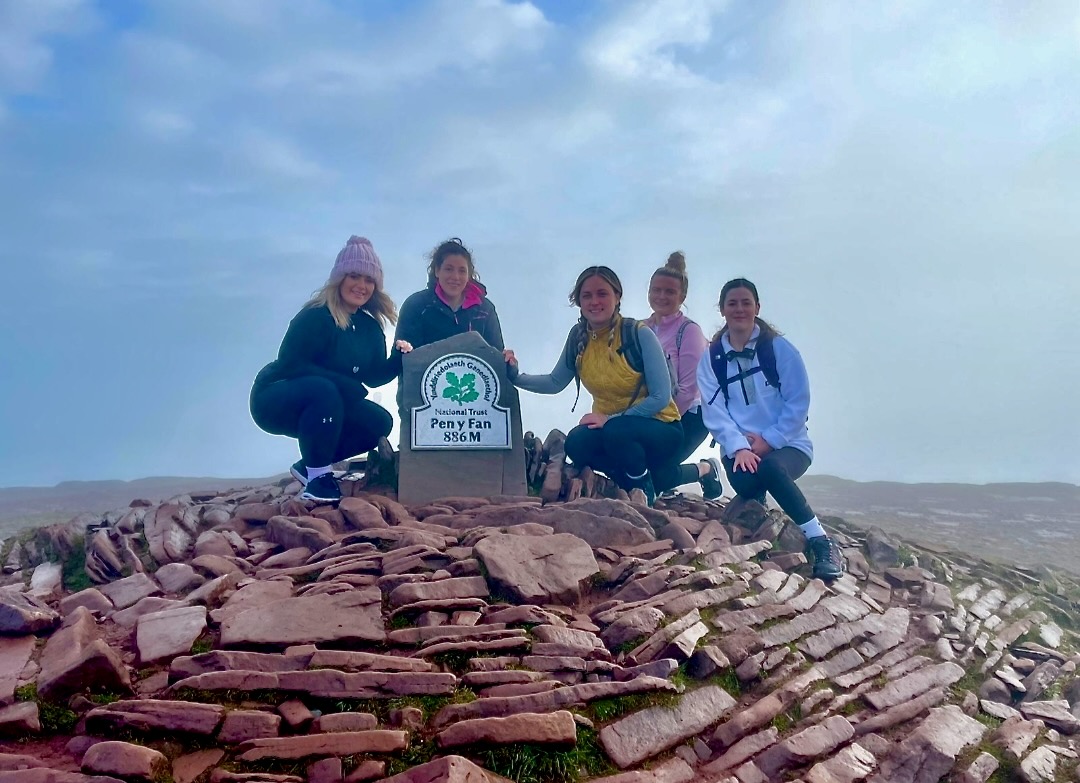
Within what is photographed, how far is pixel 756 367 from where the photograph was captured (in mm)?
7754

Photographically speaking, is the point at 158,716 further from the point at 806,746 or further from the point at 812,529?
the point at 812,529

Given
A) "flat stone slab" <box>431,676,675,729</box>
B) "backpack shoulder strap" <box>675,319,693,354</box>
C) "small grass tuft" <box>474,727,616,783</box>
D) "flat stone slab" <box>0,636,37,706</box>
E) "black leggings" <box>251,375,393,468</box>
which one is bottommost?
"small grass tuft" <box>474,727,616,783</box>

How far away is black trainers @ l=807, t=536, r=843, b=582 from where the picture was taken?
6.99 meters

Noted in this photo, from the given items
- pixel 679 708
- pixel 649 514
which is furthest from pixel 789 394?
pixel 679 708

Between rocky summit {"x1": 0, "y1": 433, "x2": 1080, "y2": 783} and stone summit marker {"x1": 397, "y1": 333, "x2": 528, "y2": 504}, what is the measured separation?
53 centimetres

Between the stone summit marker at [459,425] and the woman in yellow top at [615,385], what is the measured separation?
31cm

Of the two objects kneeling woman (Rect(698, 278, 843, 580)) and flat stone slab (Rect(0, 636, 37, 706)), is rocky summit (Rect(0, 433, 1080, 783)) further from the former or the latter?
kneeling woman (Rect(698, 278, 843, 580))

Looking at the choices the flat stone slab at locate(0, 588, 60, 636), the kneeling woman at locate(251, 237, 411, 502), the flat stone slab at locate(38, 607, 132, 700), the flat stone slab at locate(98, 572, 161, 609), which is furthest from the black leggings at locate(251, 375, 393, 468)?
the flat stone slab at locate(38, 607, 132, 700)

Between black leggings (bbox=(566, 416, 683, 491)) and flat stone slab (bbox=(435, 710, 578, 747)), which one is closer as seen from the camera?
flat stone slab (bbox=(435, 710, 578, 747))

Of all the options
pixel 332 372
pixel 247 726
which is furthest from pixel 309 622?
pixel 332 372

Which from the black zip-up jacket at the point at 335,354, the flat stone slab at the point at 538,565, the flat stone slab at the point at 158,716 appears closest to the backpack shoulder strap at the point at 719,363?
the flat stone slab at the point at 538,565

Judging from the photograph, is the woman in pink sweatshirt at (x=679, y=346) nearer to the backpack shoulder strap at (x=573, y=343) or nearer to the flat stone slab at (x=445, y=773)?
the backpack shoulder strap at (x=573, y=343)

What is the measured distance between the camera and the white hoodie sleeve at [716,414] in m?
7.74

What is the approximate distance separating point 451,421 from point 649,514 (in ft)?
7.31
